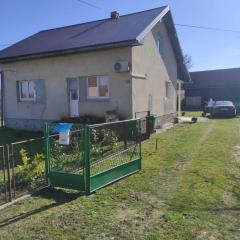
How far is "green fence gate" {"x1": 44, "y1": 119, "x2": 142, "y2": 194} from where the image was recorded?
6.52 metres

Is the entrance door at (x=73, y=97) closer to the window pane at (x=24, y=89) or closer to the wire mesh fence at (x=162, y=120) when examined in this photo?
the window pane at (x=24, y=89)

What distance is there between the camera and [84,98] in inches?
606

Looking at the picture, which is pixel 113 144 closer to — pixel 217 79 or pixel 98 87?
pixel 98 87

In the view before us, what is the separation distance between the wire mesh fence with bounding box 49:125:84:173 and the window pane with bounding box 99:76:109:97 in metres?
7.95

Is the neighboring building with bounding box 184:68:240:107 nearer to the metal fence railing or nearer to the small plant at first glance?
the metal fence railing

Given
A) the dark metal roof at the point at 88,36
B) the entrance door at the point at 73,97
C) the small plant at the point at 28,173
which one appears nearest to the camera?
the small plant at the point at 28,173

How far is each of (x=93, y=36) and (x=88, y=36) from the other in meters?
0.40

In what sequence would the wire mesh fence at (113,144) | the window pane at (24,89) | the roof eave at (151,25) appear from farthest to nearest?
the window pane at (24,89) < the roof eave at (151,25) < the wire mesh fence at (113,144)

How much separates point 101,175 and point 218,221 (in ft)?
8.43

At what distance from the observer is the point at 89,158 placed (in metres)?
6.51

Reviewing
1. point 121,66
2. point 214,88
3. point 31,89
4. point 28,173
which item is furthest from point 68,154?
point 214,88

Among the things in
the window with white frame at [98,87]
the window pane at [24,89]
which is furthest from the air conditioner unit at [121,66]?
the window pane at [24,89]

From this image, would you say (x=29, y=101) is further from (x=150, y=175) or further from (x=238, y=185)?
(x=238, y=185)

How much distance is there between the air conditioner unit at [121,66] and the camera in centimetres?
1402
